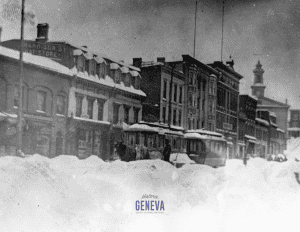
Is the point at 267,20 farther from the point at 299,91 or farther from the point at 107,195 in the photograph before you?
the point at 107,195

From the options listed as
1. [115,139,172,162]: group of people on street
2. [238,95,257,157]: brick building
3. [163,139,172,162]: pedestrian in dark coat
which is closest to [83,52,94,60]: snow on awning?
[115,139,172,162]: group of people on street

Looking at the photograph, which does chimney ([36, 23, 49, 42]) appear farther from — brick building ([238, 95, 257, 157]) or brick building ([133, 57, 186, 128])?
brick building ([238, 95, 257, 157])

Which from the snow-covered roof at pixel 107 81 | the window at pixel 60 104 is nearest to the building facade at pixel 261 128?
the snow-covered roof at pixel 107 81

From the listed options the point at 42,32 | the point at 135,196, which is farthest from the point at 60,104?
the point at 135,196

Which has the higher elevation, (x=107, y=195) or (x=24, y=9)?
(x=24, y=9)

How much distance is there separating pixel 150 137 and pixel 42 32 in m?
4.14

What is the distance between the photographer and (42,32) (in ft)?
25.1

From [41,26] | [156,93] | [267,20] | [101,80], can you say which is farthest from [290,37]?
[41,26]

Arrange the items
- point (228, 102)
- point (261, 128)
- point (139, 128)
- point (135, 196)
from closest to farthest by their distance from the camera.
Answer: point (135, 196)
point (139, 128)
point (228, 102)
point (261, 128)

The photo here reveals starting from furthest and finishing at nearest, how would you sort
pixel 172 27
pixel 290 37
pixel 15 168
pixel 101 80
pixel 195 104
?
pixel 195 104
pixel 101 80
pixel 290 37
pixel 172 27
pixel 15 168

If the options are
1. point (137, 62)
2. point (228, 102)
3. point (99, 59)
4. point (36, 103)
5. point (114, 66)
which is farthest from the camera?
point (228, 102)

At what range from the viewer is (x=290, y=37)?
9.99 m

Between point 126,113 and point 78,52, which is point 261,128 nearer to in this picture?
point 126,113

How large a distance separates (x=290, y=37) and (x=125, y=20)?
4.03 m
